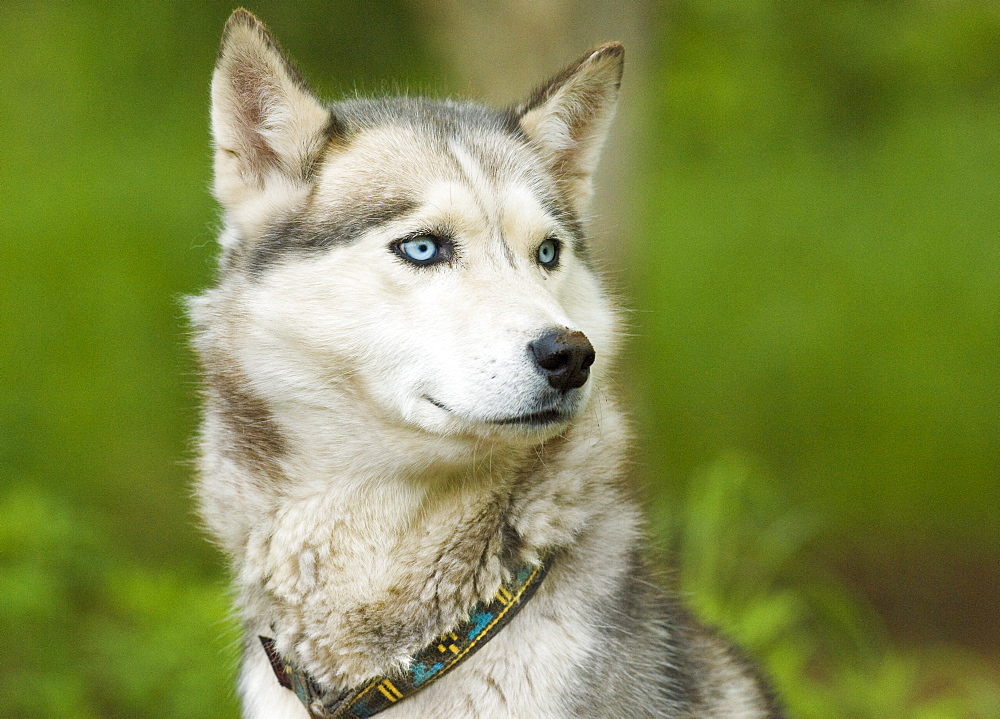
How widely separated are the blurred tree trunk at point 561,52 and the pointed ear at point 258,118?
1821 millimetres

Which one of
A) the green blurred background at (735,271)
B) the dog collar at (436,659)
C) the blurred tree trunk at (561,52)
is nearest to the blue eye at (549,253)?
the dog collar at (436,659)

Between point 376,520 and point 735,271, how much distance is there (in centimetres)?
616

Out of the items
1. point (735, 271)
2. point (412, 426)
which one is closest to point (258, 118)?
point (412, 426)

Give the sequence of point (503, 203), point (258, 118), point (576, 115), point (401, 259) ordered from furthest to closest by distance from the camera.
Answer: point (576, 115) → point (258, 118) → point (503, 203) → point (401, 259)

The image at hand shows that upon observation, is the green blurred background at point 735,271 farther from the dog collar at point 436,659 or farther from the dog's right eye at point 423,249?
the dog collar at point 436,659

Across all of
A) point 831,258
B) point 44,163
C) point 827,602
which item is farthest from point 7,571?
point 831,258

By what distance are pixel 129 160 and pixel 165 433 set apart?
2314 mm

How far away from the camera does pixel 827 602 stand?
4410 millimetres

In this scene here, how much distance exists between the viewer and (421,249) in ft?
8.08

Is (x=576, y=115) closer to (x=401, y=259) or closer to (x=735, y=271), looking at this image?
(x=401, y=259)

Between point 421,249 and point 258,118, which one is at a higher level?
point 258,118

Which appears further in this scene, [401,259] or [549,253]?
[549,253]

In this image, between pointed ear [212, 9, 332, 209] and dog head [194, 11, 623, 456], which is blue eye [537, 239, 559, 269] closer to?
dog head [194, 11, 623, 456]

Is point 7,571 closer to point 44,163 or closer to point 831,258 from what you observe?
point 44,163
